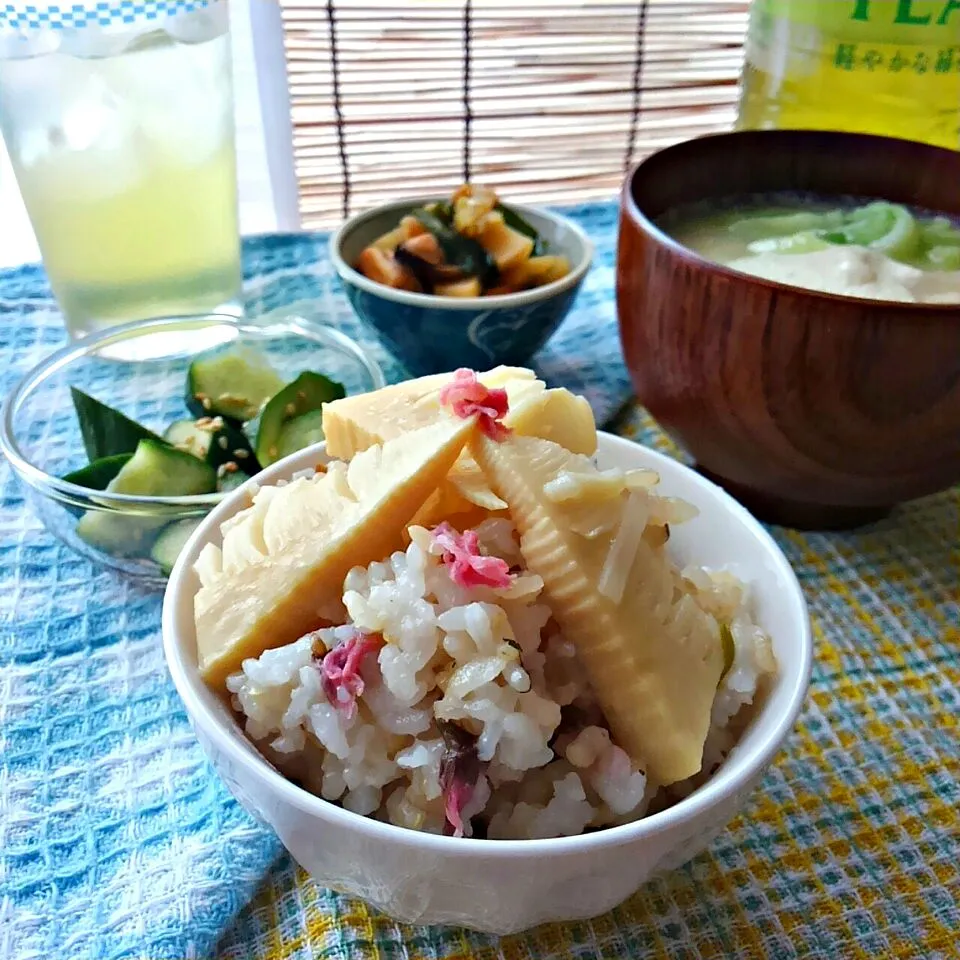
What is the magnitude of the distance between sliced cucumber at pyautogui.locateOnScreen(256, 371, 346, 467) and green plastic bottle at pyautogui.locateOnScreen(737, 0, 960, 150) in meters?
0.79

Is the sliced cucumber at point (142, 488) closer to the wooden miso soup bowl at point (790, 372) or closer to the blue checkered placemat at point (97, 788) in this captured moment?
the blue checkered placemat at point (97, 788)

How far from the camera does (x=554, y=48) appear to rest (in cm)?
167

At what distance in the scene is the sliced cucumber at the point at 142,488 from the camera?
80 cm

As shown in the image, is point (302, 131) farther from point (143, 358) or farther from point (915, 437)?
point (915, 437)

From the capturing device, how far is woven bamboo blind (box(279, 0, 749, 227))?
1559 millimetres

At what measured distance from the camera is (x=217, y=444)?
0.91 meters

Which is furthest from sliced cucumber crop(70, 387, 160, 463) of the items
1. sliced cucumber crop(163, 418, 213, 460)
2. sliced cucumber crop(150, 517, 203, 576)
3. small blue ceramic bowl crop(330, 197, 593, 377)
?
small blue ceramic bowl crop(330, 197, 593, 377)

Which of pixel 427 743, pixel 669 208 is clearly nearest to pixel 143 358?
pixel 669 208

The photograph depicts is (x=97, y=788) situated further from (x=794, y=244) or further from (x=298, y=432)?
(x=794, y=244)

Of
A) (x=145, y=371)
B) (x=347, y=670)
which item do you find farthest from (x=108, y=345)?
(x=347, y=670)

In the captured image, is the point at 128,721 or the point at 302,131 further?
the point at 302,131

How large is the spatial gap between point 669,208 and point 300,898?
743mm

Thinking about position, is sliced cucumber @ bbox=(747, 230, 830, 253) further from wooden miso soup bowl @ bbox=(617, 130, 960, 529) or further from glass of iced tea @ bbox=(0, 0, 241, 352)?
glass of iced tea @ bbox=(0, 0, 241, 352)

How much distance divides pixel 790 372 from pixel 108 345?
0.70 m
